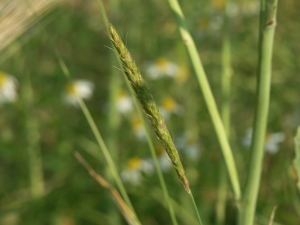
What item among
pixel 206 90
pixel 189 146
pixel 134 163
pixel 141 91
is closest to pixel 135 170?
Answer: pixel 134 163

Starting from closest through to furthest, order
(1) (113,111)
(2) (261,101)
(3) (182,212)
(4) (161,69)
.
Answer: (2) (261,101), (3) (182,212), (1) (113,111), (4) (161,69)

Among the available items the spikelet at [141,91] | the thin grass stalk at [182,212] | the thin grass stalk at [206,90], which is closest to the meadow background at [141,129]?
the thin grass stalk at [182,212]

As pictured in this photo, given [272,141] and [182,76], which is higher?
[182,76]

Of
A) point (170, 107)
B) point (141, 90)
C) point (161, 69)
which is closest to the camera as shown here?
point (141, 90)

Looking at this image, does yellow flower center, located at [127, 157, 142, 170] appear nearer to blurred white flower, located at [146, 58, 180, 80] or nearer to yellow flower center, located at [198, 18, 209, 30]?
blurred white flower, located at [146, 58, 180, 80]

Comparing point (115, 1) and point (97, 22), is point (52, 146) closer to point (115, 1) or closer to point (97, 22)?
point (115, 1)

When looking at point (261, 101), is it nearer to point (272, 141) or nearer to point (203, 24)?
point (272, 141)
